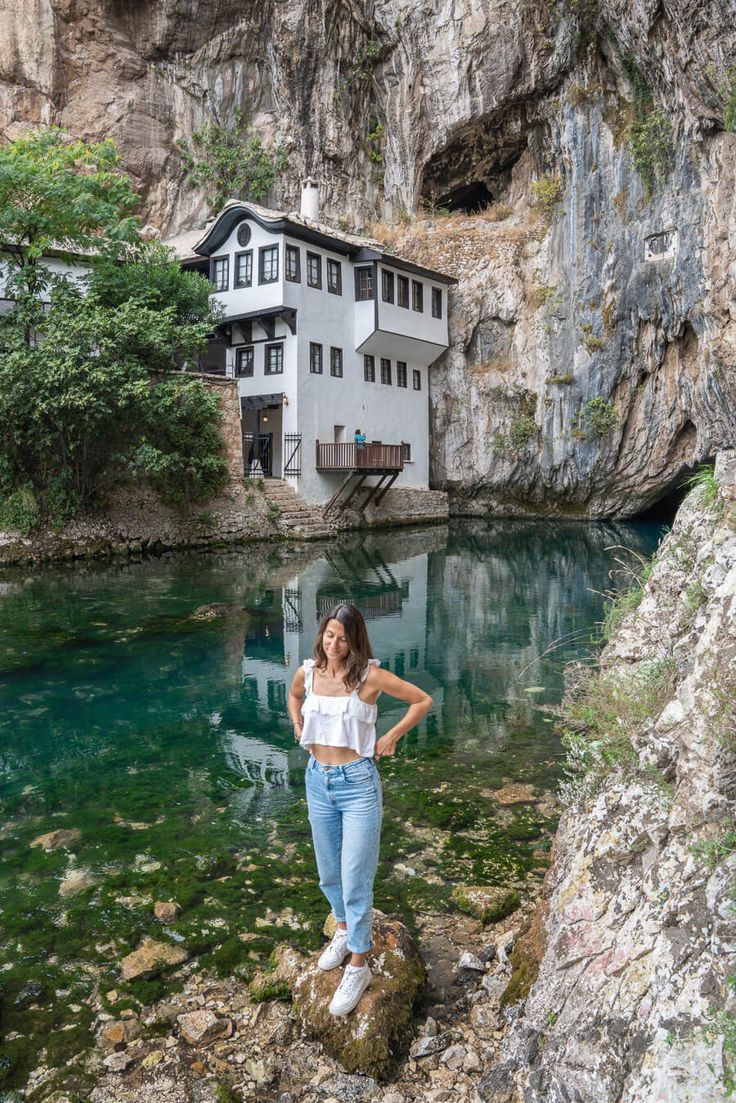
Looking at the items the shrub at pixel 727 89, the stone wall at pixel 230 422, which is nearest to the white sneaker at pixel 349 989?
the shrub at pixel 727 89

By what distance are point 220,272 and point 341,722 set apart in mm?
29736

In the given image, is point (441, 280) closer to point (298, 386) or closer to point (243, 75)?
point (298, 386)

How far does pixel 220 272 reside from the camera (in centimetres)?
3039

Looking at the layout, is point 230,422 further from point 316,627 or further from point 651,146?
point 651,146

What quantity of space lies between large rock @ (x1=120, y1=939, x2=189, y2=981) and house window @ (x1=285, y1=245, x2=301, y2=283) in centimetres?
2720

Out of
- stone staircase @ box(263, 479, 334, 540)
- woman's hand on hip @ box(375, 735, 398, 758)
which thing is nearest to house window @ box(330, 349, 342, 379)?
stone staircase @ box(263, 479, 334, 540)

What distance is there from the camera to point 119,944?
4754 mm

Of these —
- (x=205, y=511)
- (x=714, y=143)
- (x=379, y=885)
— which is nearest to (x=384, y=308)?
(x=205, y=511)

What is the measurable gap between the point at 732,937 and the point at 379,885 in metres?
3.24

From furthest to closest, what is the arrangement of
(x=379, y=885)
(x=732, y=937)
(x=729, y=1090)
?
1. (x=379, y=885)
2. (x=732, y=937)
3. (x=729, y=1090)

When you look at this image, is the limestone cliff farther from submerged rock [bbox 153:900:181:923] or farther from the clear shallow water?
submerged rock [bbox 153:900:181:923]

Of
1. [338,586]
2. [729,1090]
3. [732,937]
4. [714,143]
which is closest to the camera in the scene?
[729,1090]

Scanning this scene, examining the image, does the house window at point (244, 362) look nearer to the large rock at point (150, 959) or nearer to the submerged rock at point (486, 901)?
the submerged rock at point (486, 901)

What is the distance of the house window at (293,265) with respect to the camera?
94.6 ft
